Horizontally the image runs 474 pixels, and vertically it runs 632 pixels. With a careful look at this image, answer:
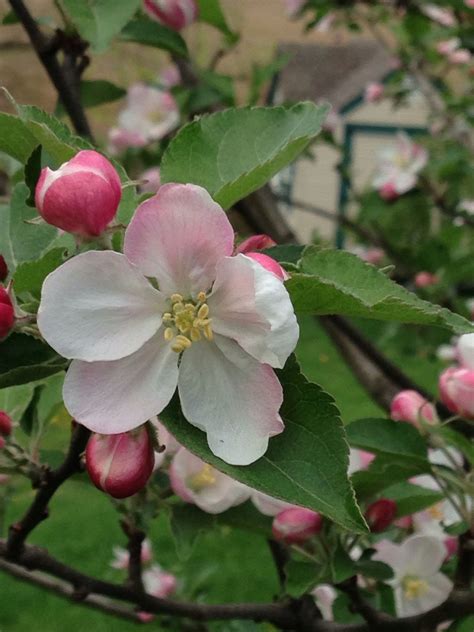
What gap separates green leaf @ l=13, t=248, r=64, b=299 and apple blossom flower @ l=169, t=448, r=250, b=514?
1.18 ft

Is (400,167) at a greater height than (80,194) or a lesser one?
lesser

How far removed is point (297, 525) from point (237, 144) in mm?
403

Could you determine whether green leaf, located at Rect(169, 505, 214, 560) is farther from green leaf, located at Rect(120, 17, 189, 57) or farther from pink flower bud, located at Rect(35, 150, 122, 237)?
green leaf, located at Rect(120, 17, 189, 57)

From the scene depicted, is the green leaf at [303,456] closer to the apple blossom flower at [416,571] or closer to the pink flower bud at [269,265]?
the pink flower bud at [269,265]

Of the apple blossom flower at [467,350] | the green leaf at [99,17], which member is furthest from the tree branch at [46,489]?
the green leaf at [99,17]

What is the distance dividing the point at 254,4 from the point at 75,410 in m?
8.44

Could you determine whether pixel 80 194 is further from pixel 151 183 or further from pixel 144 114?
pixel 144 114

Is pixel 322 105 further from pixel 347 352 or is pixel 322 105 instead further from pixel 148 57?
pixel 148 57

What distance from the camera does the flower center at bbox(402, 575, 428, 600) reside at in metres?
1.07

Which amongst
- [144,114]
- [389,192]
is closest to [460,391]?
[144,114]

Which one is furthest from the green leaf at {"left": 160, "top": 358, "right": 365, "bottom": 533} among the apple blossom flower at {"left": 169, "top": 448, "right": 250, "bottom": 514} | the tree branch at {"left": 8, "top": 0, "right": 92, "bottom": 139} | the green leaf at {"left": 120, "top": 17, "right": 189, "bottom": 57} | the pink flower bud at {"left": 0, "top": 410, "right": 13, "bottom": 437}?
the green leaf at {"left": 120, "top": 17, "right": 189, "bottom": 57}

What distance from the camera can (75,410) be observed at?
0.59 meters

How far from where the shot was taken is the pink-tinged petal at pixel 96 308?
1.88 ft

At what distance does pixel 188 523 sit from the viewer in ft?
3.29
